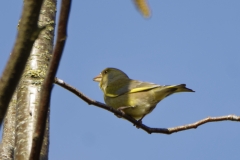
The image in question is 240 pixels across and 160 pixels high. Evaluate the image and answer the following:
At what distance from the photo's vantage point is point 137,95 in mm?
5512

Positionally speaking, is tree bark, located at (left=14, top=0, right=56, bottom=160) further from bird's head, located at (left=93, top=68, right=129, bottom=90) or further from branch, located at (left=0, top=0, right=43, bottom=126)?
bird's head, located at (left=93, top=68, right=129, bottom=90)

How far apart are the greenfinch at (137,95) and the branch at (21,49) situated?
12.7ft

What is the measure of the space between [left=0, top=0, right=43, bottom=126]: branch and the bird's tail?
388 centimetres

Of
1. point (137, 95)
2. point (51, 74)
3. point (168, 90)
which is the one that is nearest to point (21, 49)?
point (51, 74)

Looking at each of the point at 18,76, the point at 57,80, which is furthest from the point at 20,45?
the point at 57,80

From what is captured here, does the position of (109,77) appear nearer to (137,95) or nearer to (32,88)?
(137,95)

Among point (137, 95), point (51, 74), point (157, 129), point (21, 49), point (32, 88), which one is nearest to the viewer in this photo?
point (21, 49)

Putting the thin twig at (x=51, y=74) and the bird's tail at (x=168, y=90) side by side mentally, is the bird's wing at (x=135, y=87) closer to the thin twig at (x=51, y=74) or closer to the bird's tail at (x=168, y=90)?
the bird's tail at (x=168, y=90)

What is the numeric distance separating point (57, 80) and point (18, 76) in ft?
4.54

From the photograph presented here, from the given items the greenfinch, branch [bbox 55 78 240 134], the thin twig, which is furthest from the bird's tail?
the thin twig

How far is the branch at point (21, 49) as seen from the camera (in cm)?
106

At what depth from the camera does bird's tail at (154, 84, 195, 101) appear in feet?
16.3

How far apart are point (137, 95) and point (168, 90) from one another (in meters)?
0.44

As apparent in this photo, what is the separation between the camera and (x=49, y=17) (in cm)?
370
